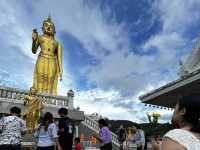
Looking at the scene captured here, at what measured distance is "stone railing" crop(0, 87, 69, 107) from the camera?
→ 19.9 m

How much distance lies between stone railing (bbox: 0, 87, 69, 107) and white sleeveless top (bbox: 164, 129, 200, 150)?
1817 centimetres

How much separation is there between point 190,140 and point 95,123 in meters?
19.6

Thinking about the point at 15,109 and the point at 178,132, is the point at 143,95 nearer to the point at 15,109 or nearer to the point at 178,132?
the point at 15,109

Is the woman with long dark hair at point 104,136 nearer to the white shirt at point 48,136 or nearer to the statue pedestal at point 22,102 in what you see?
the white shirt at point 48,136

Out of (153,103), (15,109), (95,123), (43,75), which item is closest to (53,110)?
(95,123)

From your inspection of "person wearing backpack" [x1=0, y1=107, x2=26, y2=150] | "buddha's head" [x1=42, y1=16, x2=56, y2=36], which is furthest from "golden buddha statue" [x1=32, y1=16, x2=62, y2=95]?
"person wearing backpack" [x1=0, y1=107, x2=26, y2=150]

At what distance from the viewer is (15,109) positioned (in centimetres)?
680

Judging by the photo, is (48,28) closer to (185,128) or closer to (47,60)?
(47,60)

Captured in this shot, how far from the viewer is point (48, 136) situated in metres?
7.18

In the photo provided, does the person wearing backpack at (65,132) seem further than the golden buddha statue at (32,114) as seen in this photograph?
No

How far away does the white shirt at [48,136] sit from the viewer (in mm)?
7109

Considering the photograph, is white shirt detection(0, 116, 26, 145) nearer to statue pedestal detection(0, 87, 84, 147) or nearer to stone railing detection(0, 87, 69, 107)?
statue pedestal detection(0, 87, 84, 147)

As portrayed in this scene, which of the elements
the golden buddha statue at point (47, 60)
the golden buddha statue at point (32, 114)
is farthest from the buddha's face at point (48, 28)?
the golden buddha statue at point (32, 114)

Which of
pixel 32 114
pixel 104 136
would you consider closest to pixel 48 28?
pixel 32 114
